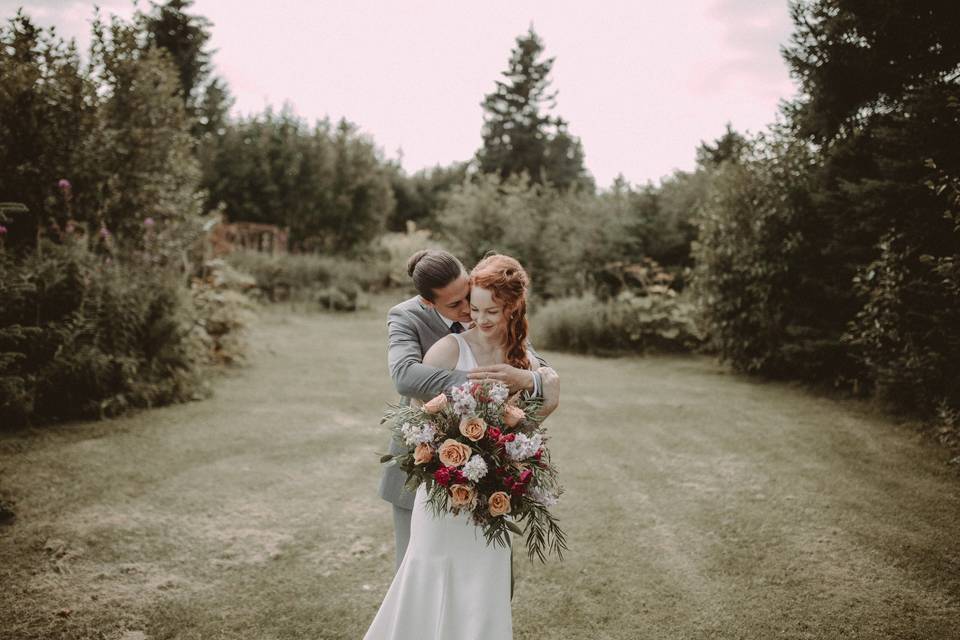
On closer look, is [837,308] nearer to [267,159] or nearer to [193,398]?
[193,398]

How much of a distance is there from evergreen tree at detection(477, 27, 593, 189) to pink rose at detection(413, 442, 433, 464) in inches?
1564

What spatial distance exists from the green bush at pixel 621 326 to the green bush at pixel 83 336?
7.96 meters

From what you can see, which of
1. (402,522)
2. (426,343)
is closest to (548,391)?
(426,343)

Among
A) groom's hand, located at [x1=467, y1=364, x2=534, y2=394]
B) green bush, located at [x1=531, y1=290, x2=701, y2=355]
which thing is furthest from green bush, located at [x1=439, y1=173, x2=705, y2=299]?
groom's hand, located at [x1=467, y1=364, x2=534, y2=394]

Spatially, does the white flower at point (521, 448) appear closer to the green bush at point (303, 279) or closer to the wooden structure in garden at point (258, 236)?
the green bush at point (303, 279)

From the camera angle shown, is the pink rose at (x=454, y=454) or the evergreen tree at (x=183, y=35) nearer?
→ the pink rose at (x=454, y=454)

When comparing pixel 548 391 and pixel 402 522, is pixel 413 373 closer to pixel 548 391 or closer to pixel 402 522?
pixel 548 391

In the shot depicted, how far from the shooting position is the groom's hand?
2512 mm

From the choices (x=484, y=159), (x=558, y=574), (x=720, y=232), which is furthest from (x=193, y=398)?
(x=484, y=159)

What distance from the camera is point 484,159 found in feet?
136

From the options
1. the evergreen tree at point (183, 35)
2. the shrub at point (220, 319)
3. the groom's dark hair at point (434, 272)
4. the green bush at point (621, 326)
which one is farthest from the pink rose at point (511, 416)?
the evergreen tree at point (183, 35)

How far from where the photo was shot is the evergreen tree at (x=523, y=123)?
40875 mm

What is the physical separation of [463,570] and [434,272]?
1318mm

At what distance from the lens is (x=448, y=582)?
253 centimetres
